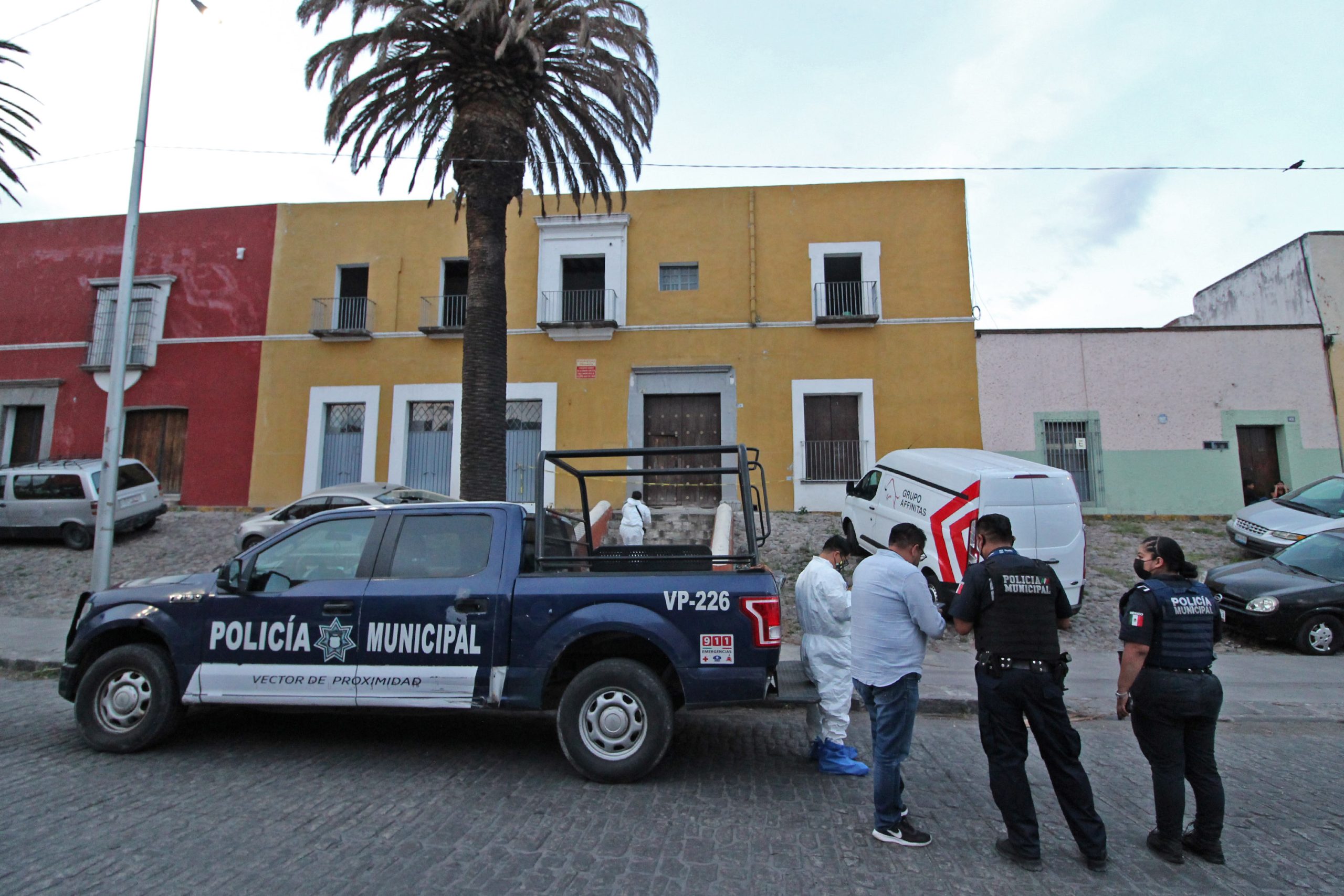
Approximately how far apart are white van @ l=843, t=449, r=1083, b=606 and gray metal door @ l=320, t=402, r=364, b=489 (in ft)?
45.5

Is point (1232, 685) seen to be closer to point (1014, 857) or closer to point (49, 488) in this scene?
point (1014, 857)

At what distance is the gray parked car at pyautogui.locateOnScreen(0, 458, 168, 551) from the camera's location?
49.3ft

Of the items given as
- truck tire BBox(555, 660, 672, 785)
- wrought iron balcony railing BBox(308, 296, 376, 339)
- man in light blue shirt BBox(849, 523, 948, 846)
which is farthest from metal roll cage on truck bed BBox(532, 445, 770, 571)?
wrought iron balcony railing BBox(308, 296, 376, 339)

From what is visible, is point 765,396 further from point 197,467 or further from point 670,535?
Result: point 197,467

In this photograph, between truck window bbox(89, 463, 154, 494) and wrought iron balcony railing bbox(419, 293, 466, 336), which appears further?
wrought iron balcony railing bbox(419, 293, 466, 336)

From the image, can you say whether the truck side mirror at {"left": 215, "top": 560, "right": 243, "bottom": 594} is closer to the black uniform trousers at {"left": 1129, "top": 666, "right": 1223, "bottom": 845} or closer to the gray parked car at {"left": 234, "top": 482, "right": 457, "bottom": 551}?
the black uniform trousers at {"left": 1129, "top": 666, "right": 1223, "bottom": 845}

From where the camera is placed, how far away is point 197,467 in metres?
18.6

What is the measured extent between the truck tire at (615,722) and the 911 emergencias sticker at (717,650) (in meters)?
0.34

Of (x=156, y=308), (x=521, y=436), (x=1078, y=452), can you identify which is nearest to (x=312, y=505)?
(x=521, y=436)

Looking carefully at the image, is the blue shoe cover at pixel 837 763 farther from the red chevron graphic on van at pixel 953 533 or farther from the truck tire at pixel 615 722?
the red chevron graphic on van at pixel 953 533

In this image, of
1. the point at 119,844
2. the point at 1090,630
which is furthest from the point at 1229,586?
the point at 119,844

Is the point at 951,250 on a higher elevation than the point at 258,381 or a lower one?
higher

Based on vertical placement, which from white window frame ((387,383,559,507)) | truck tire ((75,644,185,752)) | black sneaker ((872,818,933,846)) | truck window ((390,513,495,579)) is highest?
white window frame ((387,383,559,507))

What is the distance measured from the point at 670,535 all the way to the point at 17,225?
21198mm
